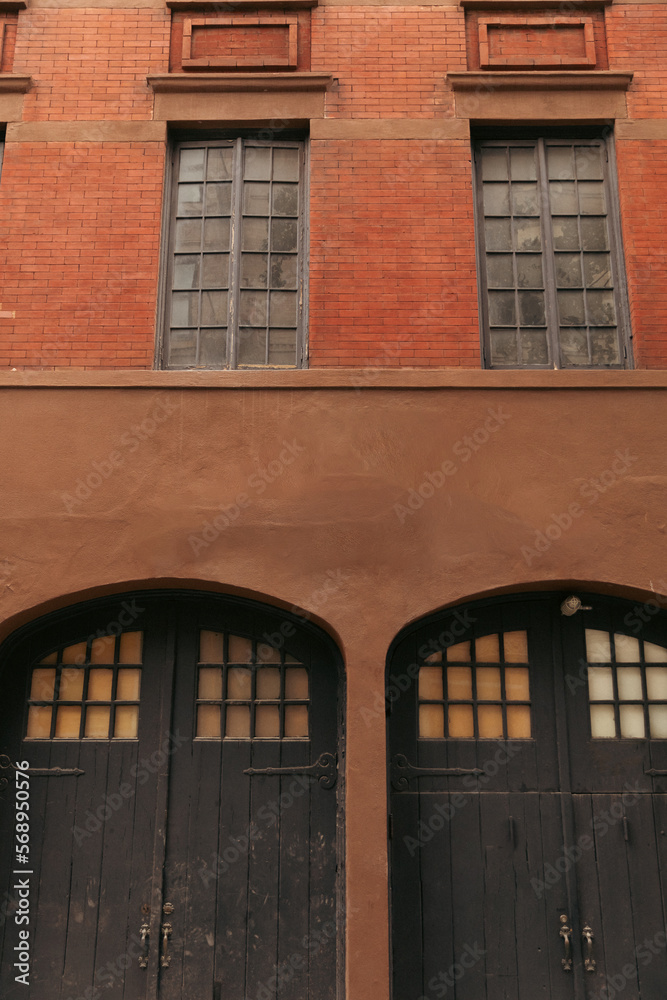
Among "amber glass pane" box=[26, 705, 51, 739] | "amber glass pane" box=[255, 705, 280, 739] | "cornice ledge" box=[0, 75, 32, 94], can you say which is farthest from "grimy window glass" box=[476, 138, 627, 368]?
"amber glass pane" box=[26, 705, 51, 739]

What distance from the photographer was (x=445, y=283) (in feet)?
22.4

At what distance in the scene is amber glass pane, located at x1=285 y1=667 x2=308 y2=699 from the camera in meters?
6.46

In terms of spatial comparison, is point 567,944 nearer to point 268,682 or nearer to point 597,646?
point 597,646

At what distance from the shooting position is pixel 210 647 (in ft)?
21.5

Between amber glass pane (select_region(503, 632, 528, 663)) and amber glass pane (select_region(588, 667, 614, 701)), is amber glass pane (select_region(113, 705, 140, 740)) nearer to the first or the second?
amber glass pane (select_region(503, 632, 528, 663))

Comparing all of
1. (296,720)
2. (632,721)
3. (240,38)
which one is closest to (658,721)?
(632,721)

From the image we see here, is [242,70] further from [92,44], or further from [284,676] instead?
[284,676]

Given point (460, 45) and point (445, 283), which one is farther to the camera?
point (460, 45)

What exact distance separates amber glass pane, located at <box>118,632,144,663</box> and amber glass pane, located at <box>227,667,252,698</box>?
72cm

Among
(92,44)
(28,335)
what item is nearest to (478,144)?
(92,44)

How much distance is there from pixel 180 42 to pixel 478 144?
9.31ft

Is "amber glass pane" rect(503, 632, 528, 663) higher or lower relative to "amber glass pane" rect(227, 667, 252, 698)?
higher

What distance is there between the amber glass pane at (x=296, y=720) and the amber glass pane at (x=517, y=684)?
1.59 m

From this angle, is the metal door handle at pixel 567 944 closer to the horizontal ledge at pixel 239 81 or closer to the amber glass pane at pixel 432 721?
the amber glass pane at pixel 432 721
